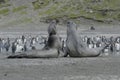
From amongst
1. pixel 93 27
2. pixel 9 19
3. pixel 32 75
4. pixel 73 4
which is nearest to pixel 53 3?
pixel 73 4

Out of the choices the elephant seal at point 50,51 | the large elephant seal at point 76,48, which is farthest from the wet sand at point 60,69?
the large elephant seal at point 76,48

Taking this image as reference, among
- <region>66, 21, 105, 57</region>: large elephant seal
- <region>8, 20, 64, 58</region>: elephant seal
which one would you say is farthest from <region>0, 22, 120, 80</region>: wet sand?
<region>66, 21, 105, 57</region>: large elephant seal

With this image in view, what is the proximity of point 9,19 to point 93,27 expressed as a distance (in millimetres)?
26574

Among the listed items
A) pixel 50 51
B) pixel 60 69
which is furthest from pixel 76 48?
pixel 60 69

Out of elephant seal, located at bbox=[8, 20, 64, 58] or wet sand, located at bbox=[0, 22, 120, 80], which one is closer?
wet sand, located at bbox=[0, 22, 120, 80]

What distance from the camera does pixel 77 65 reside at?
2225cm

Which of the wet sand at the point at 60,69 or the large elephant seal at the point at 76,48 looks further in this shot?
the large elephant seal at the point at 76,48

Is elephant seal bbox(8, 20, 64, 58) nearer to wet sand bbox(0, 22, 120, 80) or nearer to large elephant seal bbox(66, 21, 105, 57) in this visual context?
large elephant seal bbox(66, 21, 105, 57)

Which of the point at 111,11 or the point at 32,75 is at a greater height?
the point at 32,75

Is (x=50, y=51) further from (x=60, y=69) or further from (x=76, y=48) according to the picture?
(x=60, y=69)

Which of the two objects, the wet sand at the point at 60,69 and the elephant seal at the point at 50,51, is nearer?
the wet sand at the point at 60,69

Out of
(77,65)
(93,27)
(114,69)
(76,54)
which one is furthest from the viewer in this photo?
(93,27)

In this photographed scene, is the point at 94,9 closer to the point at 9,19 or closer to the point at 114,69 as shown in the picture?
the point at 9,19

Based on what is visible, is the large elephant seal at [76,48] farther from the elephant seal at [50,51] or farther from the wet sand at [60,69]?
the wet sand at [60,69]
